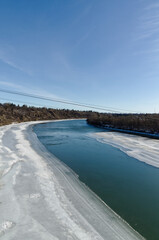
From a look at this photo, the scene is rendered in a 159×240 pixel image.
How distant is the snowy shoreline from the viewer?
104 inches

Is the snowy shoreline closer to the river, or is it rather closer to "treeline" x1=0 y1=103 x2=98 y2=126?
the river

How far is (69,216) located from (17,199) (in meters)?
1.46

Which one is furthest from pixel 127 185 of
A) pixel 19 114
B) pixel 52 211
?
pixel 19 114

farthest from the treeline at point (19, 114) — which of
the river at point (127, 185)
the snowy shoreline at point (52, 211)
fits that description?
the snowy shoreline at point (52, 211)

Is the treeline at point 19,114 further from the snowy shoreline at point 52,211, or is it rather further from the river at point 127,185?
the snowy shoreline at point 52,211

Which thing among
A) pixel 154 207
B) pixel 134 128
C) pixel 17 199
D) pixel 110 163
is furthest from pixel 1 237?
pixel 134 128

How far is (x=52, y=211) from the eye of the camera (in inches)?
128

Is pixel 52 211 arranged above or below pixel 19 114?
below

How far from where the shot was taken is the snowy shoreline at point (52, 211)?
2635 millimetres

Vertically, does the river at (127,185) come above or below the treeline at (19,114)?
below

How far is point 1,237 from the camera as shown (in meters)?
2.40

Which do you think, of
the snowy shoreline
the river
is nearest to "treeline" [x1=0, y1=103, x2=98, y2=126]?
the river

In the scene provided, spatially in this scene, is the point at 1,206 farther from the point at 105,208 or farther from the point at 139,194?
the point at 139,194

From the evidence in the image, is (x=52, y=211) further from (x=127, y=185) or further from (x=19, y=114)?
(x=19, y=114)
